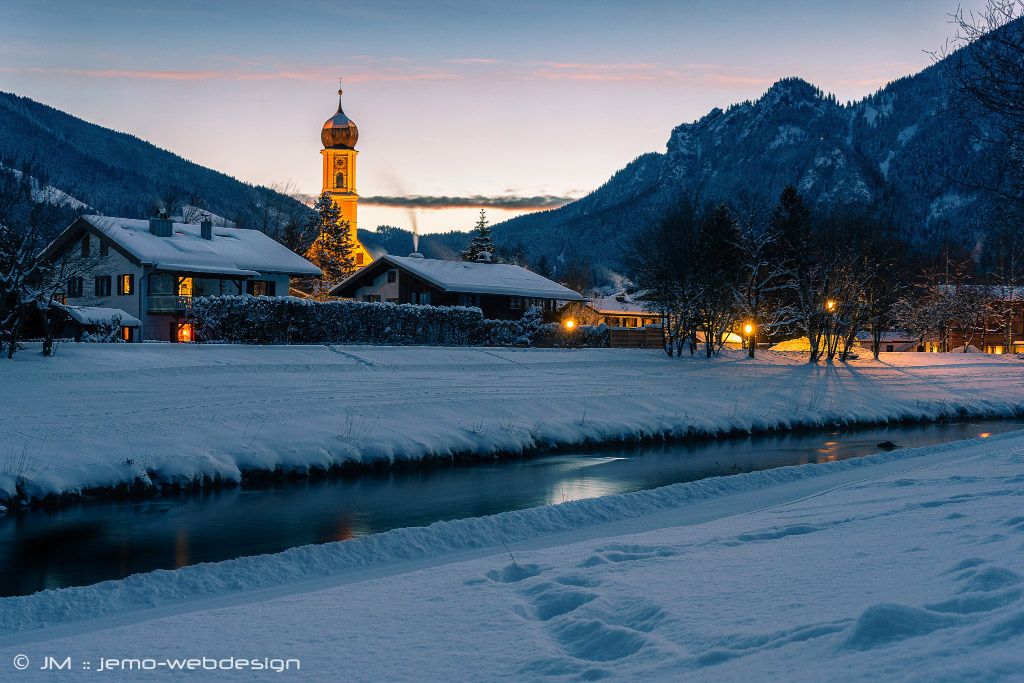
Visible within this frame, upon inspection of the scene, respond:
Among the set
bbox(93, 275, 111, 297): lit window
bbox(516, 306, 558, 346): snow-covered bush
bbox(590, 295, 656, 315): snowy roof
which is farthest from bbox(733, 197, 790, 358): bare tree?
bbox(93, 275, 111, 297): lit window

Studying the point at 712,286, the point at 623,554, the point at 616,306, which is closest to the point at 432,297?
the point at 712,286

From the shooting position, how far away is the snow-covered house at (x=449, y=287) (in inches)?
2616

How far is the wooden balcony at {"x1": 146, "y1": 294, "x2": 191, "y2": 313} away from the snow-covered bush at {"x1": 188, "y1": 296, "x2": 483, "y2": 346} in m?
9.87

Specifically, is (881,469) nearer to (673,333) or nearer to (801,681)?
(801,681)

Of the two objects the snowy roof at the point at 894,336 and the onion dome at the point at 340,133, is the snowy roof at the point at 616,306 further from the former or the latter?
the onion dome at the point at 340,133

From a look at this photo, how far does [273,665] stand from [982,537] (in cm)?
594

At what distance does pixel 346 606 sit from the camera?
8633 millimetres

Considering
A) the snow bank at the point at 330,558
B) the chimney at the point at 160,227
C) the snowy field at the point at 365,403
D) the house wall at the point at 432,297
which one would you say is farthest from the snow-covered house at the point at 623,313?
the snow bank at the point at 330,558

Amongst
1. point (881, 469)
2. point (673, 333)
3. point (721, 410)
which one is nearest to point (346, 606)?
point (881, 469)

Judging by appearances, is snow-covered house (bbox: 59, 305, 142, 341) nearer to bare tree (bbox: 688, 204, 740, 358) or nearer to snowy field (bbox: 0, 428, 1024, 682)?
bare tree (bbox: 688, 204, 740, 358)

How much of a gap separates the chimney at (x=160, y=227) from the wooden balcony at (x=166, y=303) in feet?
23.7

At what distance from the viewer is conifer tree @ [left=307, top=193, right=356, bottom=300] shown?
86.9 metres

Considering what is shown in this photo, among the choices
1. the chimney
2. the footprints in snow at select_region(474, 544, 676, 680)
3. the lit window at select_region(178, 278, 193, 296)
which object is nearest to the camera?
the footprints in snow at select_region(474, 544, 676, 680)

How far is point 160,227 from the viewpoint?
61438 millimetres
